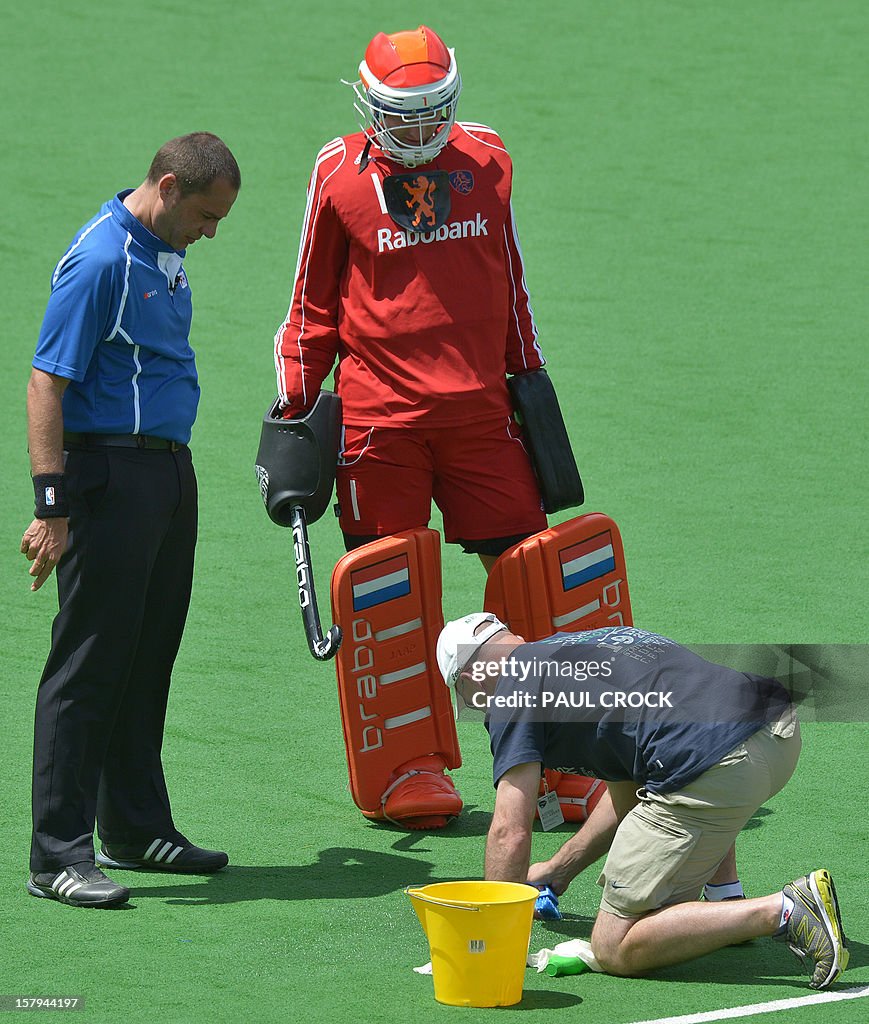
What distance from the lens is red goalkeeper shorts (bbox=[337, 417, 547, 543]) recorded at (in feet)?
19.3

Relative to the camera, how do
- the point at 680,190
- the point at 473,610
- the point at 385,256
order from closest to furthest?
the point at 385,256, the point at 473,610, the point at 680,190

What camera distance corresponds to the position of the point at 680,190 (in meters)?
11.8

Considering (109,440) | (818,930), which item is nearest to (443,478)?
(109,440)

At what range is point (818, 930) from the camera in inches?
175

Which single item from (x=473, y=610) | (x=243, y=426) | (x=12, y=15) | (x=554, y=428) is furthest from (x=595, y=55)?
(x=554, y=428)

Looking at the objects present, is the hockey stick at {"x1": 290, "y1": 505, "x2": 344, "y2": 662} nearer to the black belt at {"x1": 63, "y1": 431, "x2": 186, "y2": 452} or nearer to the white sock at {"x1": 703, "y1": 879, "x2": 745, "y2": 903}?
the black belt at {"x1": 63, "y1": 431, "x2": 186, "y2": 452}

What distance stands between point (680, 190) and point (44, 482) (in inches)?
301

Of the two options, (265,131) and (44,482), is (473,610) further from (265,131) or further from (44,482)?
(265,131)

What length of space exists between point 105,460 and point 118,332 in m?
0.35

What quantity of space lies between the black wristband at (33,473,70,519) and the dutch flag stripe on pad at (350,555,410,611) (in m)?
1.12

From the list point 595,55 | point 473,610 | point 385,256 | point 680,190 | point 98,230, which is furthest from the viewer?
point 595,55

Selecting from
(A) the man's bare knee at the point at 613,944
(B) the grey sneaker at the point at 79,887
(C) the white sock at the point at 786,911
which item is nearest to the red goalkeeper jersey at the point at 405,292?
(B) the grey sneaker at the point at 79,887

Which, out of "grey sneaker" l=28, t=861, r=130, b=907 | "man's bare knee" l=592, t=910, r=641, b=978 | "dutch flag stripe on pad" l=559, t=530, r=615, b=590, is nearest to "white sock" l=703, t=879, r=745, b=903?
"man's bare knee" l=592, t=910, r=641, b=978

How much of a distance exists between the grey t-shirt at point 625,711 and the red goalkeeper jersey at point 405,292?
4.33 feet
